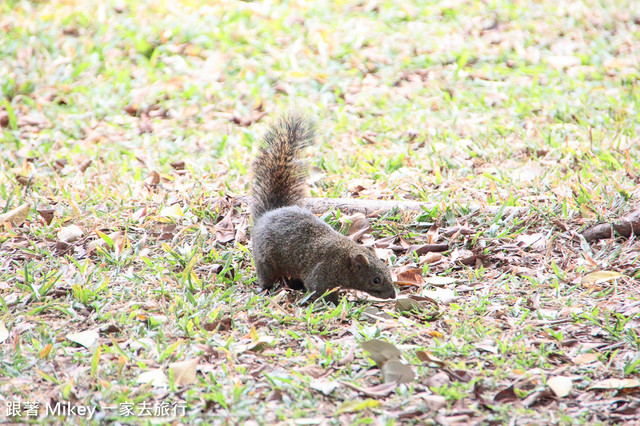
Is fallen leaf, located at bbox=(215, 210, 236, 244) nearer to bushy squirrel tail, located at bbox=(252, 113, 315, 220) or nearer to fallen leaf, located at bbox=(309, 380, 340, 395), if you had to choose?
bushy squirrel tail, located at bbox=(252, 113, 315, 220)

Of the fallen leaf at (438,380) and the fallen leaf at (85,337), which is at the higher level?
the fallen leaf at (438,380)

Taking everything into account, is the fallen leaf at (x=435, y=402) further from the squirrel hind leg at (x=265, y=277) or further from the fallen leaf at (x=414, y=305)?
the squirrel hind leg at (x=265, y=277)

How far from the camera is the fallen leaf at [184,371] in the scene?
3221mm

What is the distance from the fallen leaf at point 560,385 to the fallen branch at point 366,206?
6.47 ft

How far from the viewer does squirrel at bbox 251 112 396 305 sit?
4.13m

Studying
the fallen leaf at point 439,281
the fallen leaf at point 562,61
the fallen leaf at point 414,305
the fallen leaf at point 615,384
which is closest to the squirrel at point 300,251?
the fallen leaf at point 414,305

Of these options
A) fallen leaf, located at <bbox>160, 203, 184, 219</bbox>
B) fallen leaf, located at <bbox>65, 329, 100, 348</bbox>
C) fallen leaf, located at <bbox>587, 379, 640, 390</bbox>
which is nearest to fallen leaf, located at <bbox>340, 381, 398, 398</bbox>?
fallen leaf, located at <bbox>587, 379, 640, 390</bbox>

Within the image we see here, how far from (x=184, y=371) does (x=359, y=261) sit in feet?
4.28

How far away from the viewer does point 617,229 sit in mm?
4648

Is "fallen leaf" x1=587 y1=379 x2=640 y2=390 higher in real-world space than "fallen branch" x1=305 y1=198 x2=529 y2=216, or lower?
lower

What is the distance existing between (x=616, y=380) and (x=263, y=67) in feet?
19.2

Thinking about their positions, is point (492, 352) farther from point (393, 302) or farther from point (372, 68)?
point (372, 68)

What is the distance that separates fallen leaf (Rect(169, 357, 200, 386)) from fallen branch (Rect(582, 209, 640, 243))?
287 centimetres

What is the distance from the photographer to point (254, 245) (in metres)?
4.33
